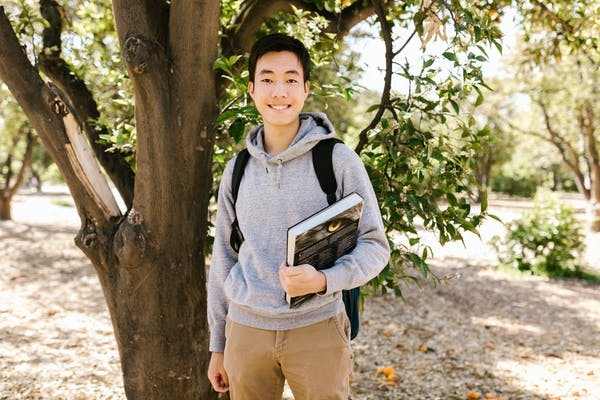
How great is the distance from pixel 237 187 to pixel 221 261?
12.9 inches

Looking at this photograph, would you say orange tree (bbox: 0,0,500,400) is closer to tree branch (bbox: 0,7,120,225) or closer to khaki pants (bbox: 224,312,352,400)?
tree branch (bbox: 0,7,120,225)

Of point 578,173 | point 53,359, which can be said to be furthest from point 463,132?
point 578,173

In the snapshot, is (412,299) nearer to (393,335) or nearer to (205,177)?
(393,335)

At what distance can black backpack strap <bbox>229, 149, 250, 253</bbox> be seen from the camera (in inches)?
82.4

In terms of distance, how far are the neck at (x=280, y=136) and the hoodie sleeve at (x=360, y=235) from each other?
0.22 m

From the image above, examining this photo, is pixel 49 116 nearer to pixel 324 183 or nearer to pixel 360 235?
pixel 324 183

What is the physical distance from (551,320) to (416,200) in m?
5.18

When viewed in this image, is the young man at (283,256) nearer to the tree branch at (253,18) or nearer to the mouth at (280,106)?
the mouth at (280,106)

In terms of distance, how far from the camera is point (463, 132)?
272 centimetres

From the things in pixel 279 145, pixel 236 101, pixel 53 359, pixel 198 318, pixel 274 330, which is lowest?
pixel 53 359

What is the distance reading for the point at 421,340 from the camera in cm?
578

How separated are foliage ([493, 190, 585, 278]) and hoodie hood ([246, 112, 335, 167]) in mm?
7921

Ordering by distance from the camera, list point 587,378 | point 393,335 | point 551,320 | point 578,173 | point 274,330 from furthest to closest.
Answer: point 578,173
point 551,320
point 393,335
point 587,378
point 274,330

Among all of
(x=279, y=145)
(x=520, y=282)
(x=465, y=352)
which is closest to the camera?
(x=279, y=145)
